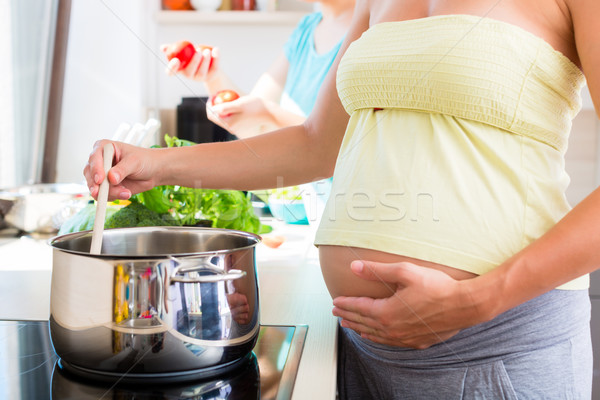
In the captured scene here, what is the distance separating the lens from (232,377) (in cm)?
57

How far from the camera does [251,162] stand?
838 mm

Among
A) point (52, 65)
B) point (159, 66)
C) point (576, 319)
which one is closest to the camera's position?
point (576, 319)

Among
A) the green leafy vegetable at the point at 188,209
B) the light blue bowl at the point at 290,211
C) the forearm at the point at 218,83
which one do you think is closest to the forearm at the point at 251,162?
the green leafy vegetable at the point at 188,209

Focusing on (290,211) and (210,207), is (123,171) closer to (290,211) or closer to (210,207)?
(210,207)

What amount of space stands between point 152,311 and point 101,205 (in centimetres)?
16

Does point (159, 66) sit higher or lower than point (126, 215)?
higher

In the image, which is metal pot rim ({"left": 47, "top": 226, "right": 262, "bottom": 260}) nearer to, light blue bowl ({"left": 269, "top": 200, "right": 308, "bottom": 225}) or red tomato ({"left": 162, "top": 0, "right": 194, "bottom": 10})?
light blue bowl ({"left": 269, "top": 200, "right": 308, "bottom": 225})

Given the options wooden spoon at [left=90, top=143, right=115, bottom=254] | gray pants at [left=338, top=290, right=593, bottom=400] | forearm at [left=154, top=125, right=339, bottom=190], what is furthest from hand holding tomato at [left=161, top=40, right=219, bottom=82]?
gray pants at [left=338, top=290, right=593, bottom=400]

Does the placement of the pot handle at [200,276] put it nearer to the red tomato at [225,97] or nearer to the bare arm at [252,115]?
the bare arm at [252,115]

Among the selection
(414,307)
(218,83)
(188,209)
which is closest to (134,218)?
(188,209)

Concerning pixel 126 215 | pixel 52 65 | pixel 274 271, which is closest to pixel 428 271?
pixel 274 271

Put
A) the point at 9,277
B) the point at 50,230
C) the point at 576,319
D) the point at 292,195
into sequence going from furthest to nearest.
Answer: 1. the point at 292,195
2. the point at 50,230
3. the point at 9,277
4. the point at 576,319

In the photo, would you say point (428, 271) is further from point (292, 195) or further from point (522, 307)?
point (292, 195)

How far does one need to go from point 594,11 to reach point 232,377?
1.63ft
